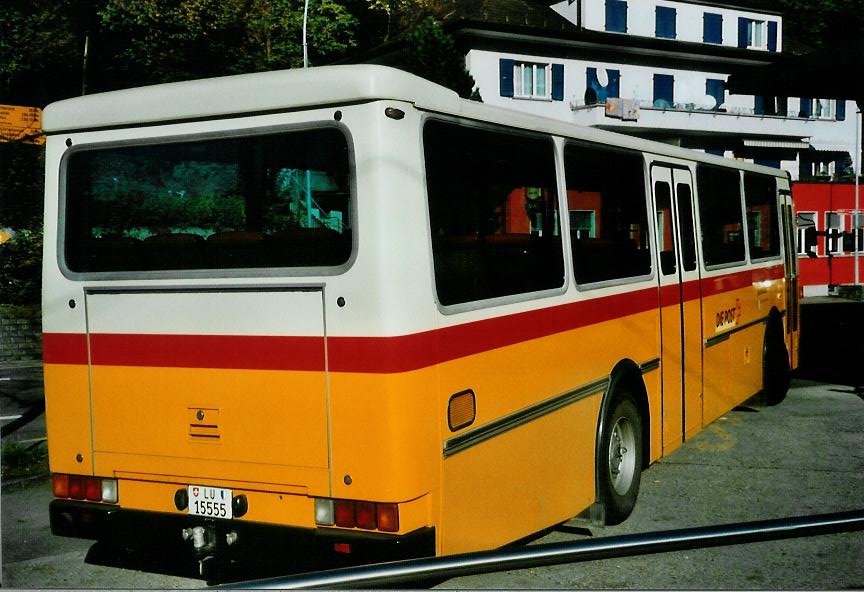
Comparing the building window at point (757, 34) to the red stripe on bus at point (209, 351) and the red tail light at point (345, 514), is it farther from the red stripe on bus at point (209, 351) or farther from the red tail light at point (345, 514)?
the red tail light at point (345, 514)

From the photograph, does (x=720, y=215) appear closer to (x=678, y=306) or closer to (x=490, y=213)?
(x=678, y=306)

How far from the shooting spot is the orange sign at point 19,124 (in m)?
21.5

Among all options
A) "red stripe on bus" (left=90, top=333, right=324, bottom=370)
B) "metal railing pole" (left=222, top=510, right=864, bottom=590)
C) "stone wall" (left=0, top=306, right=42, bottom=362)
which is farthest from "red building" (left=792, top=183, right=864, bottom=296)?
"metal railing pole" (left=222, top=510, right=864, bottom=590)

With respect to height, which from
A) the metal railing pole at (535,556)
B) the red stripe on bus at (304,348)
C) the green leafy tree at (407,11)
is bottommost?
the metal railing pole at (535,556)

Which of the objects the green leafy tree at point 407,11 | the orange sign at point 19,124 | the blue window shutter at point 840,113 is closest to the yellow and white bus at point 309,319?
the orange sign at point 19,124

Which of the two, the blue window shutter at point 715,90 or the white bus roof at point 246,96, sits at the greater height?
the blue window shutter at point 715,90

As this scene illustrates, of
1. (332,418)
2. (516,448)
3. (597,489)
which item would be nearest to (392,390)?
(332,418)

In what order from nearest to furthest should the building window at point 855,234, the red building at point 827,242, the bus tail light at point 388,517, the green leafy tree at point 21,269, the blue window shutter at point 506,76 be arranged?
the bus tail light at point 388,517 → the green leafy tree at point 21,269 → the building window at point 855,234 → the red building at point 827,242 → the blue window shutter at point 506,76

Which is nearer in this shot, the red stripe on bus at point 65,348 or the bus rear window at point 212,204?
the bus rear window at point 212,204

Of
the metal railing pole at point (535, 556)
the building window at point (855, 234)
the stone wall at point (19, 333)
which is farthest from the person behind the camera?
the building window at point (855, 234)

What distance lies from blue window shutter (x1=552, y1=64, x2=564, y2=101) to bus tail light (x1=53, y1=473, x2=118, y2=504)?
4051 centimetres

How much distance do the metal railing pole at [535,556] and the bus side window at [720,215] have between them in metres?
5.67

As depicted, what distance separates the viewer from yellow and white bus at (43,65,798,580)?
431cm

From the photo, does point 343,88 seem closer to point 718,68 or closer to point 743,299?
point 743,299
